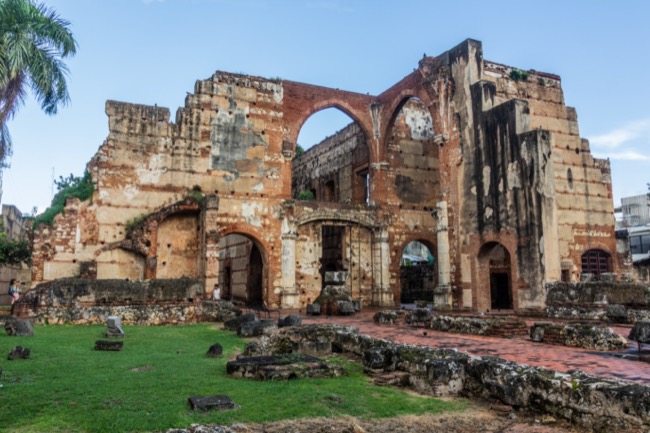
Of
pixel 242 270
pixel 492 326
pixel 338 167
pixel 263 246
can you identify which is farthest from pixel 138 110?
pixel 492 326

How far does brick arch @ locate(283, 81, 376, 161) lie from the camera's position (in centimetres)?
2448

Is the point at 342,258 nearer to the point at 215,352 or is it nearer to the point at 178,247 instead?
the point at 178,247

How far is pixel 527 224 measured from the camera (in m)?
16.9

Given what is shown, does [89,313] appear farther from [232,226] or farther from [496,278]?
[496,278]

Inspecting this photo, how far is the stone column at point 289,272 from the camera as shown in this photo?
22781 millimetres

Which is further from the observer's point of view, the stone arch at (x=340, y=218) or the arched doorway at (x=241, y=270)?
the arched doorway at (x=241, y=270)

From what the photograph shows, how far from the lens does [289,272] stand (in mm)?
23109

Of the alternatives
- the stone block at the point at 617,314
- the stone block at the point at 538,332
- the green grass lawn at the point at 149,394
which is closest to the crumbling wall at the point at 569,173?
the stone block at the point at 617,314

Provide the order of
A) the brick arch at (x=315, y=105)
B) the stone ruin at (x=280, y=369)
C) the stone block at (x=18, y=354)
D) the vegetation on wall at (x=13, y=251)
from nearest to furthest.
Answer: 1. the stone ruin at (x=280, y=369)
2. the stone block at (x=18, y=354)
3. the vegetation on wall at (x=13, y=251)
4. the brick arch at (x=315, y=105)

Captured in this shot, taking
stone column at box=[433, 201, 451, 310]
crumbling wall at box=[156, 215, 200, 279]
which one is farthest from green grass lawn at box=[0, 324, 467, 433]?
stone column at box=[433, 201, 451, 310]

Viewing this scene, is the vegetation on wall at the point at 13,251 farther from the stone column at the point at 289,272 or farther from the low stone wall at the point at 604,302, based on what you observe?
→ the low stone wall at the point at 604,302

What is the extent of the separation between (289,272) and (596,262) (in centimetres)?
1599

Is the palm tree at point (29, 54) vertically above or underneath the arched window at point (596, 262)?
above

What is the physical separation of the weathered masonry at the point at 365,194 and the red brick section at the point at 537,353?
7.21 m
